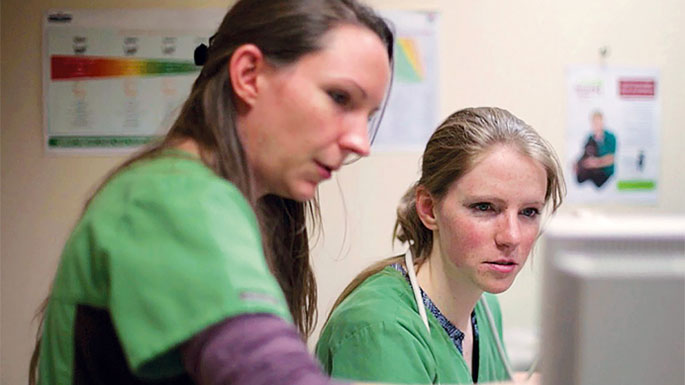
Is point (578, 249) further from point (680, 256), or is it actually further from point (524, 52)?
point (524, 52)

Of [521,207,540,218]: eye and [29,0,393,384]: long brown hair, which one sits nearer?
[29,0,393,384]: long brown hair

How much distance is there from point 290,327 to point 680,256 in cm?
31

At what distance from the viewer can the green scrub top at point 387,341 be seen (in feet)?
3.83

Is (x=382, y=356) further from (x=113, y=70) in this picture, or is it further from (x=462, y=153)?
(x=113, y=70)

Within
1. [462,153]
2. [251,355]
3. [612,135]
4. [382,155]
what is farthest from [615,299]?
[612,135]

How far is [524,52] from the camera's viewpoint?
213cm

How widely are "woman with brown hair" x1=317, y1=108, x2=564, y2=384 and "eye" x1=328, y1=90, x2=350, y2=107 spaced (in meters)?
0.52

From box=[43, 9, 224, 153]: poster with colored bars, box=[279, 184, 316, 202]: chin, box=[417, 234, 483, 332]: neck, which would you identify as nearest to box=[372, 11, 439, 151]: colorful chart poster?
box=[43, 9, 224, 153]: poster with colored bars

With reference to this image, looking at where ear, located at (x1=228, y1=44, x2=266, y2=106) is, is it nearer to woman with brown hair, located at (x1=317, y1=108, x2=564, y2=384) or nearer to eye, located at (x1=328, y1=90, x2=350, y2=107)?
eye, located at (x1=328, y1=90, x2=350, y2=107)

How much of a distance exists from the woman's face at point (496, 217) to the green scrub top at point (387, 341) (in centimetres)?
11

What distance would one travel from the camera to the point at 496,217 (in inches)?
50.0

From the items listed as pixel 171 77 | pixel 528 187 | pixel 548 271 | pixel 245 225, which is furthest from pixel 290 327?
pixel 171 77

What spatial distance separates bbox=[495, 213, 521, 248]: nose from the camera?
125 centimetres

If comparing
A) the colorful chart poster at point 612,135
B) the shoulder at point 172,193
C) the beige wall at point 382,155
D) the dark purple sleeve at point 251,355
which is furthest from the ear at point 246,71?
the colorful chart poster at point 612,135
